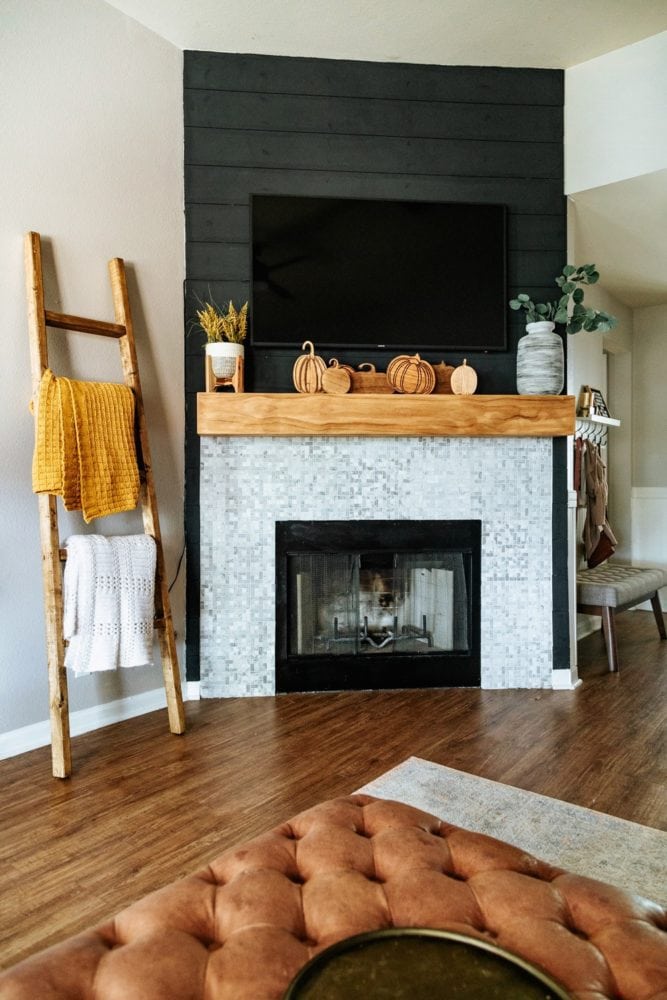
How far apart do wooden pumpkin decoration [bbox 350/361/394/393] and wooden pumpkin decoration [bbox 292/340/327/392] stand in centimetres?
17

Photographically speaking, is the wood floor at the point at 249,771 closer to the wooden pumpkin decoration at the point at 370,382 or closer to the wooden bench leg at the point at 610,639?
the wooden bench leg at the point at 610,639

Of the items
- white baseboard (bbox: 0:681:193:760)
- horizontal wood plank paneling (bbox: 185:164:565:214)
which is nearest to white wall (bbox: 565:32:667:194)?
horizontal wood plank paneling (bbox: 185:164:565:214)

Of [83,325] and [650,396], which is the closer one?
[83,325]

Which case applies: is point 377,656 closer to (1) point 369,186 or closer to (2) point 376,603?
(2) point 376,603

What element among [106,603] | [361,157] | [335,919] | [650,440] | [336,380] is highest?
[361,157]

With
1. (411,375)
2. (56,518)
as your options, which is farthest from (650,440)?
(56,518)

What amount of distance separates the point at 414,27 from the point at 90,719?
10.7ft

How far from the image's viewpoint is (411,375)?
319 cm

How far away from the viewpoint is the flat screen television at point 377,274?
3240 mm

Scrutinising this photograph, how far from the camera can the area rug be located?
183cm

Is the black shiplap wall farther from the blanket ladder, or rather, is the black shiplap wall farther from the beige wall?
the beige wall

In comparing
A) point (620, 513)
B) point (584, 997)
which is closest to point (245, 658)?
point (584, 997)

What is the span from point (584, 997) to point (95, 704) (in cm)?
240

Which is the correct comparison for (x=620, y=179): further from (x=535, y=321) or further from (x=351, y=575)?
(x=351, y=575)
